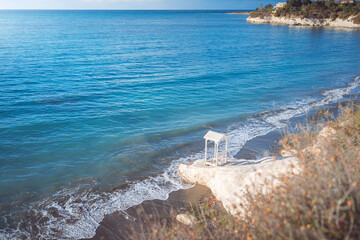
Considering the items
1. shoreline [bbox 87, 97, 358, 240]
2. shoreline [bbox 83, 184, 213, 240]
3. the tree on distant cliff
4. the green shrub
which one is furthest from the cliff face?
shoreline [bbox 83, 184, 213, 240]

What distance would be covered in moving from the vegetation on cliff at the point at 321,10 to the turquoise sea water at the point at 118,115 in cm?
5738

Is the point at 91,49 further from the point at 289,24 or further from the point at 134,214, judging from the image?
the point at 289,24

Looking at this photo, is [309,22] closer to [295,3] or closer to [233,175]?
[295,3]

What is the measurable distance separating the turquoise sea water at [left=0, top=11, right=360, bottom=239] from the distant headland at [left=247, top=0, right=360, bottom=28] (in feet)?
185

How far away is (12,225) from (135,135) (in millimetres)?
7781

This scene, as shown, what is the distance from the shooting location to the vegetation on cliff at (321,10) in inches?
3231

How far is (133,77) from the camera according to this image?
27422mm

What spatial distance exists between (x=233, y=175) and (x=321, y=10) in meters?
98.2

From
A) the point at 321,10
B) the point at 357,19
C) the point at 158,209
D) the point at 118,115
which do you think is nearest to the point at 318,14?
the point at 321,10

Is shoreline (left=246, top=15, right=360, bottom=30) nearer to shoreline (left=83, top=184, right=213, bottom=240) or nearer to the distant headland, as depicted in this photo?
the distant headland

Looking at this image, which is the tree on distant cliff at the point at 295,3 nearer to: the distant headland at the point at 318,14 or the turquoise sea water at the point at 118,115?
the distant headland at the point at 318,14

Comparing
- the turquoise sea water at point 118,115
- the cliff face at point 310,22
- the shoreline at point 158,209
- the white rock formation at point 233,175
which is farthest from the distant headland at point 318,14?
the shoreline at point 158,209

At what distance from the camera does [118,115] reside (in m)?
18.6

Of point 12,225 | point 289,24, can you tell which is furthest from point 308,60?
point 289,24
